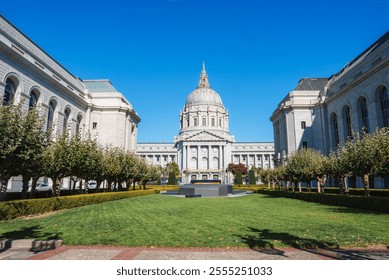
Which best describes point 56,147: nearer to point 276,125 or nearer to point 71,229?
point 71,229

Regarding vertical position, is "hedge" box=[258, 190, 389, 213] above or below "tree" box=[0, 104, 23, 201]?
below

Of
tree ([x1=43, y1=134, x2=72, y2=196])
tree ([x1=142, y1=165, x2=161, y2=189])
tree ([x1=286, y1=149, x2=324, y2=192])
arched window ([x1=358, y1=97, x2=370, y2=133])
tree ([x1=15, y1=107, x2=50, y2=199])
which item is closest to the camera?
tree ([x1=15, y1=107, x2=50, y2=199])

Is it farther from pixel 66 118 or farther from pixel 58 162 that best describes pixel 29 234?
pixel 66 118

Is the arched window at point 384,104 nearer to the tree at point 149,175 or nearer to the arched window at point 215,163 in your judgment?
the tree at point 149,175

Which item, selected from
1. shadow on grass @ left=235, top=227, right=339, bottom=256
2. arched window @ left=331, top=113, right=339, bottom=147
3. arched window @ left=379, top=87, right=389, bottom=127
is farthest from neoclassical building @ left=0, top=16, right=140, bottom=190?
arched window @ left=331, top=113, right=339, bottom=147

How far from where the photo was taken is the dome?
123 metres

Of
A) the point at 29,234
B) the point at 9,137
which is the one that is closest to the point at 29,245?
the point at 29,234

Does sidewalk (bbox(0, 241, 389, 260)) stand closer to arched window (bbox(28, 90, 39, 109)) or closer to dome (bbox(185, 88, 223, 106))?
arched window (bbox(28, 90, 39, 109))

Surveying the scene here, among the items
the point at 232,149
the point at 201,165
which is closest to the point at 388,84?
the point at 201,165

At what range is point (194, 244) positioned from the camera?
750cm

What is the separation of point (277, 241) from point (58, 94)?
43273 mm

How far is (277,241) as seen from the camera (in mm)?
7879

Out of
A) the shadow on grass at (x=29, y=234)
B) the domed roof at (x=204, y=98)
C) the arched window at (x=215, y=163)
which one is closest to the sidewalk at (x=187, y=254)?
the shadow on grass at (x=29, y=234)

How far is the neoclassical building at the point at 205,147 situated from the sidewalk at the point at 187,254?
94.6m
